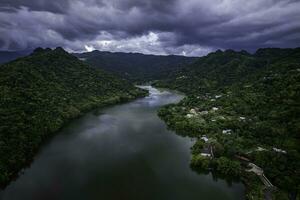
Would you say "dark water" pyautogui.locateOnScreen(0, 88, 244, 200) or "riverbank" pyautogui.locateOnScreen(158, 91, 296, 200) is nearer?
"dark water" pyautogui.locateOnScreen(0, 88, 244, 200)

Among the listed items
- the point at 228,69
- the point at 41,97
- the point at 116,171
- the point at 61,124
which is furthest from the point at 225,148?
the point at 228,69

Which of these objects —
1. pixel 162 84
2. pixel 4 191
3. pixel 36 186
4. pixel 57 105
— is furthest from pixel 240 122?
pixel 162 84

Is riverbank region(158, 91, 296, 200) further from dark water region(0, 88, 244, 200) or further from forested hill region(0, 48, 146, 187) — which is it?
forested hill region(0, 48, 146, 187)

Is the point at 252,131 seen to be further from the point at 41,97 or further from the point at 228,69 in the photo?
the point at 228,69

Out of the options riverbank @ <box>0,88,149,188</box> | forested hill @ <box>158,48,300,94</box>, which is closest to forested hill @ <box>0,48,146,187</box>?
riverbank @ <box>0,88,149,188</box>

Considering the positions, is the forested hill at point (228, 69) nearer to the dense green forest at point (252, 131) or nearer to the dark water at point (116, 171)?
the dense green forest at point (252, 131)

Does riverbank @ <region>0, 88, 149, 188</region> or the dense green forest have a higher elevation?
the dense green forest

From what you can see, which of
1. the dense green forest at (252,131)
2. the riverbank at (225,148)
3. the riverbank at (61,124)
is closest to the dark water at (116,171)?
the riverbank at (61,124)

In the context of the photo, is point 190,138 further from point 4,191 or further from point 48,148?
point 4,191
